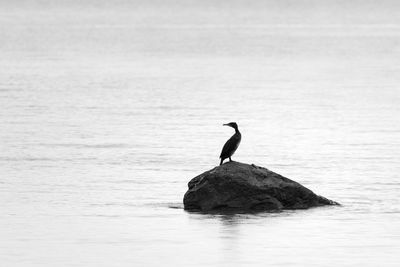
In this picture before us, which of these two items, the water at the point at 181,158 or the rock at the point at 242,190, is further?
the rock at the point at 242,190

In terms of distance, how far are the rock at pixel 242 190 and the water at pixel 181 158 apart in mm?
497

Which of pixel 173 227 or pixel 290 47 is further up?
pixel 290 47

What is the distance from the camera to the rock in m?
32.7

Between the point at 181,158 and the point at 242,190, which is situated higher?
the point at 181,158

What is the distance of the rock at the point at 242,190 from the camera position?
107ft

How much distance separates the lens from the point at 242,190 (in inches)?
1297

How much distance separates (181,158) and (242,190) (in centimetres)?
1486

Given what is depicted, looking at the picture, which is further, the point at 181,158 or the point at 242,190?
the point at 181,158

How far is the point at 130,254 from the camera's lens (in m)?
28.8

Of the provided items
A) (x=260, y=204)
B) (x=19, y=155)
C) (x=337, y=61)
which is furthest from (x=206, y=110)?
(x=337, y=61)

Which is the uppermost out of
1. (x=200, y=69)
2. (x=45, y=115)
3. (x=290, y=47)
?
(x=290, y=47)

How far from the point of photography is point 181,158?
47688 millimetres

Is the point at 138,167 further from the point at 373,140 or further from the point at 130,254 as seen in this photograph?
the point at 130,254

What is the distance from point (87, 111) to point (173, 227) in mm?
37020
